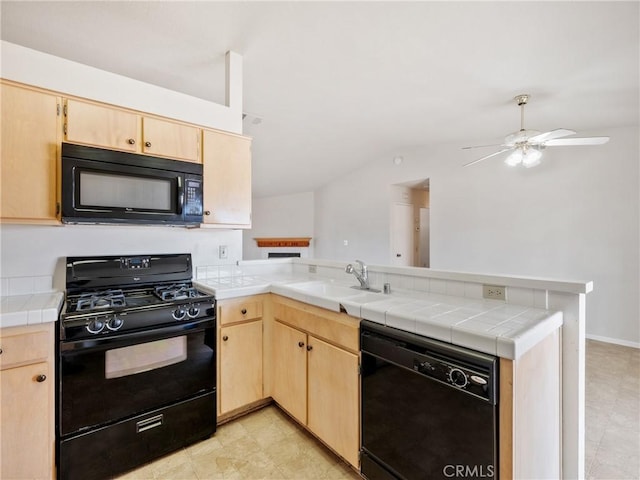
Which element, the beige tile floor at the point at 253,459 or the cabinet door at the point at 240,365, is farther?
the cabinet door at the point at 240,365

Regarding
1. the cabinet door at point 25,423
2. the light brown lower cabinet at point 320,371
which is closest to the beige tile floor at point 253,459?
the light brown lower cabinet at point 320,371

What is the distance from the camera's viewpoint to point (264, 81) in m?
2.95

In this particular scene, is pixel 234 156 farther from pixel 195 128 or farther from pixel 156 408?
pixel 156 408

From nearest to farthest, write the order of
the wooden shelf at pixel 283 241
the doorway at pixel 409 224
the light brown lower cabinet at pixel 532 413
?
the light brown lower cabinet at pixel 532 413 < the doorway at pixel 409 224 < the wooden shelf at pixel 283 241

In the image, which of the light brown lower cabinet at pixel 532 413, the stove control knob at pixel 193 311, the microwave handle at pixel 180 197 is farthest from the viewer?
the microwave handle at pixel 180 197

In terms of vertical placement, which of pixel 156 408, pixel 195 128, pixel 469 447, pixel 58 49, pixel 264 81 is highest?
pixel 264 81

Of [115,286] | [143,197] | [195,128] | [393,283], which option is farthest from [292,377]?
[195,128]

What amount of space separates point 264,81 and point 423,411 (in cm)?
301

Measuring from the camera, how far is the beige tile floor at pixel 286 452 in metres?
1.59

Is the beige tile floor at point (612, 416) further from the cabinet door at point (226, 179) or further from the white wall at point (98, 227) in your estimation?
the white wall at point (98, 227)

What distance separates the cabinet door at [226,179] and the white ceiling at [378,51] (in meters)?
0.74

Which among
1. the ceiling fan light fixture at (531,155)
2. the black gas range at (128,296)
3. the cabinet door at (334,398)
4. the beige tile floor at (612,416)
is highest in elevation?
the ceiling fan light fixture at (531,155)

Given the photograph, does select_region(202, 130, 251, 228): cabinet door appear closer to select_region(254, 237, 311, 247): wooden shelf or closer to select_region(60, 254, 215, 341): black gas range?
select_region(60, 254, 215, 341): black gas range

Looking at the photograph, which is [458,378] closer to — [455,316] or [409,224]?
[455,316]
